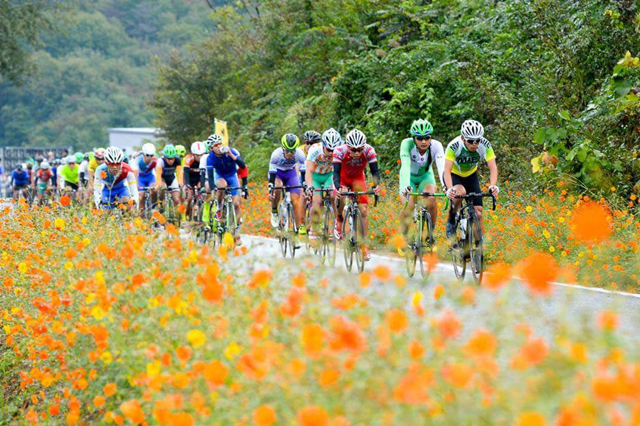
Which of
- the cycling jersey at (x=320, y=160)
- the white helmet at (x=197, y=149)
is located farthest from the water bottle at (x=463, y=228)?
the white helmet at (x=197, y=149)

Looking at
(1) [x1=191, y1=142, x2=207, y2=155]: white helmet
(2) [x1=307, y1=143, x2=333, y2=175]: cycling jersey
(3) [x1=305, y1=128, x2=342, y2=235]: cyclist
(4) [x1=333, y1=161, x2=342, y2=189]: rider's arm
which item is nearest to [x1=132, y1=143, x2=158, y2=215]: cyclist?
(1) [x1=191, y1=142, x2=207, y2=155]: white helmet

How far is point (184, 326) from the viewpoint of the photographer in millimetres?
5758

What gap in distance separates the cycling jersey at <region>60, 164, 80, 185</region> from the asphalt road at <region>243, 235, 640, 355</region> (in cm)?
Result: 1769

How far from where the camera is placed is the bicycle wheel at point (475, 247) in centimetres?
1184

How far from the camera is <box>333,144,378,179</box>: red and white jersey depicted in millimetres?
14062

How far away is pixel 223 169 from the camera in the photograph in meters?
17.7

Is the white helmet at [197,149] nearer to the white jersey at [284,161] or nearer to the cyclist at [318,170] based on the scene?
the white jersey at [284,161]

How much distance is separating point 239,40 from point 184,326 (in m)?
38.5

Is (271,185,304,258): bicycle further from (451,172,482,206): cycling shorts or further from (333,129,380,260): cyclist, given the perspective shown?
(451,172,482,206): cycling shorts

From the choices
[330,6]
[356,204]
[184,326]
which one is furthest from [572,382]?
[330,6]

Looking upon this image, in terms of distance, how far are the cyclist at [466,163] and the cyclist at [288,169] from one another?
4.28 m

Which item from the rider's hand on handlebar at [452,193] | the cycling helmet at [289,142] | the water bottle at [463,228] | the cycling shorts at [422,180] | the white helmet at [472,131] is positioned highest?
the white helmet at [472,131]

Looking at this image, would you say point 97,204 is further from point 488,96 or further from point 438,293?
point 438,293

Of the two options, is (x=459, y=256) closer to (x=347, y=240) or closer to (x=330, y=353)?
(x=347, y=240)
